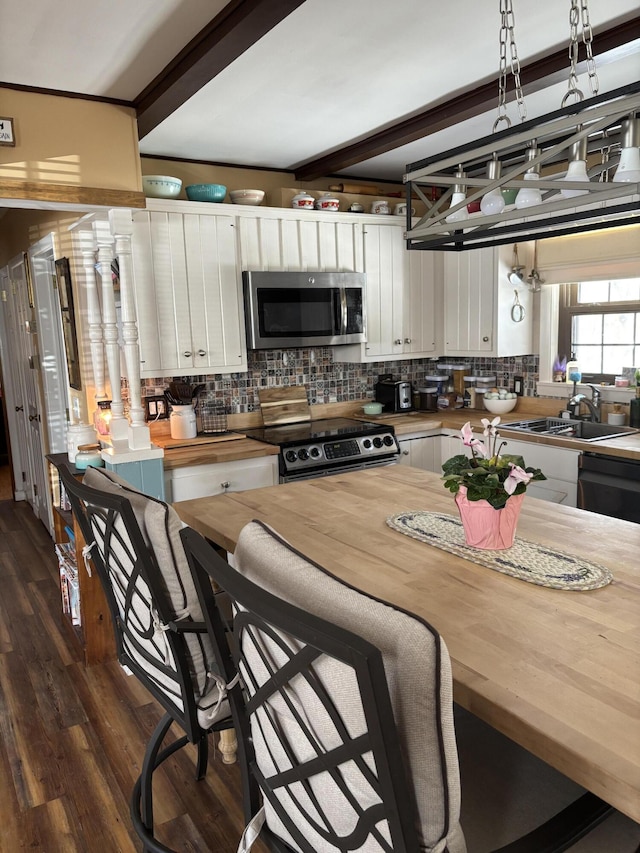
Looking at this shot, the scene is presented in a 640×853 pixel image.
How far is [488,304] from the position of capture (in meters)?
4.39

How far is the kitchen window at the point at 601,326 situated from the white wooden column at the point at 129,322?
2.81 m

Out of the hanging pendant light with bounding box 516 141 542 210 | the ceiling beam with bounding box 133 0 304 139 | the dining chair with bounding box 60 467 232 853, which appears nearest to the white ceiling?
the ceiling beam with bounding box 133 0 304 139

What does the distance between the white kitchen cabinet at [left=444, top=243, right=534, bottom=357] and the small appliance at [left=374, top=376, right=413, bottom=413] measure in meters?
0.44

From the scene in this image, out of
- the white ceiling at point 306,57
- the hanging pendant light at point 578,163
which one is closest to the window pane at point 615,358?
the white ceiling at point 306,57

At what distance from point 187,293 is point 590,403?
8.36 feet

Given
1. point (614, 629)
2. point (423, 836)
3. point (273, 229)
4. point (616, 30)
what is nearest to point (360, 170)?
point (273, 229)

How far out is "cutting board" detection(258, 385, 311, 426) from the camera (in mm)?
4398

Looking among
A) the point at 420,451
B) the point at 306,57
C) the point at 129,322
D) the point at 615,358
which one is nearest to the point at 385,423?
the point at 420,451

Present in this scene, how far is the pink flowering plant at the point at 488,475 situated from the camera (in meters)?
1.86

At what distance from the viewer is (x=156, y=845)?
1.82 meters

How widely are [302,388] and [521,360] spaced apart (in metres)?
1.56

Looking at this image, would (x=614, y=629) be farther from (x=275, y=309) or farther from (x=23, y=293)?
(x=23, y=293)

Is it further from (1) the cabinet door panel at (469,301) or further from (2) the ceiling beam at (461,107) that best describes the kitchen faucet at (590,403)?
(2) the ceiling beam at (461,107)

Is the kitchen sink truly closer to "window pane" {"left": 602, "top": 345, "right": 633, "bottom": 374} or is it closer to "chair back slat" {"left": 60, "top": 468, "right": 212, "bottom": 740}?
"window pane" {"left": 602, "top": 345, "right": 633, "bottom": 374}
